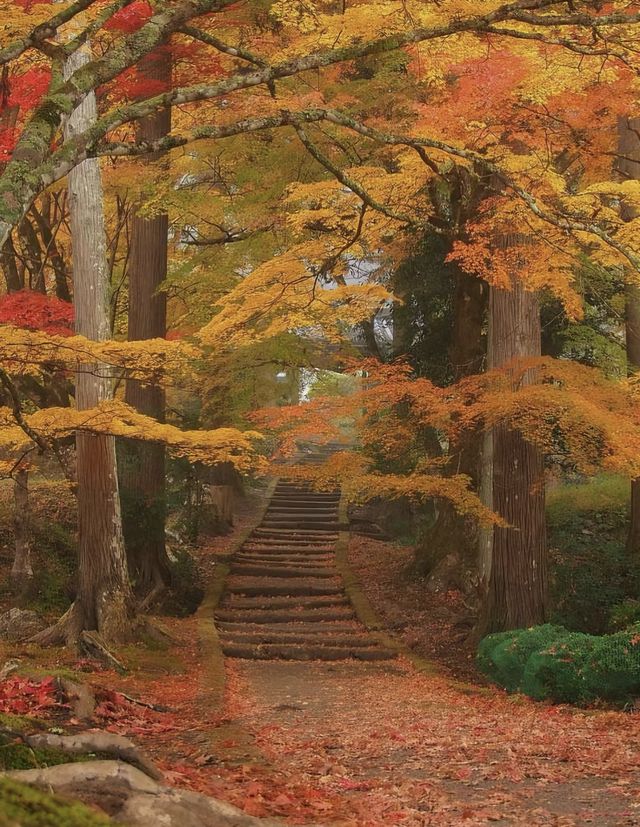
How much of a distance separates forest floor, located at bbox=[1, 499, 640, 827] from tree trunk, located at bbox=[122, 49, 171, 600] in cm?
216

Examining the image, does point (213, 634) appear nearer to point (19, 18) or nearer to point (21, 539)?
point (21, 539)

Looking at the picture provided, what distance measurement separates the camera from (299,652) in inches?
477

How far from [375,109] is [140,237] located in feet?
13.8

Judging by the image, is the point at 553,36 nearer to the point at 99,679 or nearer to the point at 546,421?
the point at 546,421

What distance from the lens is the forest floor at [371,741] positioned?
14.6ft

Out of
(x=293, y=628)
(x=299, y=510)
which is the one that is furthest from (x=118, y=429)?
(x=299, y=510)

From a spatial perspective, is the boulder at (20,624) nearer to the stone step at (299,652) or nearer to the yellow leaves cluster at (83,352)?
the stone step at (299,652)

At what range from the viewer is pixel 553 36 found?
270 inches

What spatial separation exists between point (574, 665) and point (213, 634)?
5.63 m

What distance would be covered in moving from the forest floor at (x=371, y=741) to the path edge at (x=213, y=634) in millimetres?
54

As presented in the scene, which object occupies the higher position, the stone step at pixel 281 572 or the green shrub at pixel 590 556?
the green shrub at pixel 590 556

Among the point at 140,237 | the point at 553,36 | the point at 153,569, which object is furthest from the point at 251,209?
the point at 553,36

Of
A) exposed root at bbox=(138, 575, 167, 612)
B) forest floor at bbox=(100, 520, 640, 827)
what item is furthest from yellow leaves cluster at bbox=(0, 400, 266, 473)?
exposed root at bbox=(138, 575, 167, 612)

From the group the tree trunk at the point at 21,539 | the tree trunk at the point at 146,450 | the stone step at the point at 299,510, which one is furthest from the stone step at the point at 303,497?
the tree trunk at the point at 21,539
